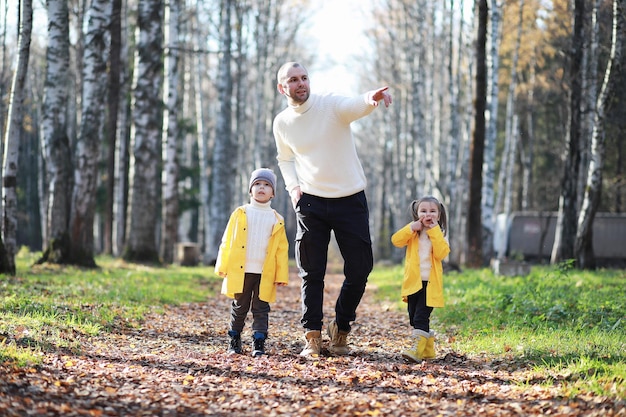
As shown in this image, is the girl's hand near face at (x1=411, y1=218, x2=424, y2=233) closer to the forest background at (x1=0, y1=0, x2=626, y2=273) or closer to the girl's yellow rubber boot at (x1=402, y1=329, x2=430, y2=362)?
the girl's yellow rubber boot at (x1=402, y1=329, x2=430, y2=362)

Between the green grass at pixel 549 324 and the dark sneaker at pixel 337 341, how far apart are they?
1.15m

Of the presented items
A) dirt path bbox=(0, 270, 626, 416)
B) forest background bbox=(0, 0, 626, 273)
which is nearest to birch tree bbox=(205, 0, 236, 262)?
forest background bbox=(0, 0, 626, 273)

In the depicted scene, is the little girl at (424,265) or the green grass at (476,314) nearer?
the green grass at (476,314)

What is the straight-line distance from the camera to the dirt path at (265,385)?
462 cm

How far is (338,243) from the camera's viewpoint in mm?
6738

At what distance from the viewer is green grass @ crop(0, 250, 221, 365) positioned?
629 centimetres

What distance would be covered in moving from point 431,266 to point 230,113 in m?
19.8

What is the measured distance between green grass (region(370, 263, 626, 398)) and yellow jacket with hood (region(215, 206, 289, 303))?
1925mm

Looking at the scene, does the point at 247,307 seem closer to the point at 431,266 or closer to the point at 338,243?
the point at 338,243

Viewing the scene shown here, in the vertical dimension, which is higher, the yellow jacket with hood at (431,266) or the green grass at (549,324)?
the yellow jacket with hood at (431,266)

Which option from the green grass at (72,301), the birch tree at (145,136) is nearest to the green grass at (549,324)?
the green grass at (72,301)

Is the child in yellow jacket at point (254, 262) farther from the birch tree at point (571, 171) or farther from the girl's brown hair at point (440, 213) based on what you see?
the birch tree at point (571, 171)

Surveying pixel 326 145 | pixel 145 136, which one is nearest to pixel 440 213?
pixel 326 145

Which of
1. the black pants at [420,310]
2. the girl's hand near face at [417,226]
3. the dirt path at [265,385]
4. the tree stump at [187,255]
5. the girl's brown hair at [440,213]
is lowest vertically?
the tree stump at [187,255]
